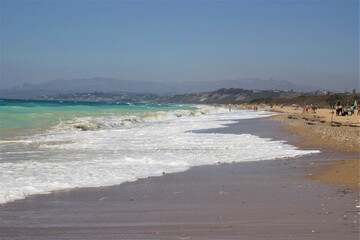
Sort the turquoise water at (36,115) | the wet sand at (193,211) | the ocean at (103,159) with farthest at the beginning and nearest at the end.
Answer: the turquoise water at (36,115)
the ocean at (103,159)
the wet sand at (193,211)

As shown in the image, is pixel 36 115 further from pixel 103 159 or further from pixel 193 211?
pixel 193 211

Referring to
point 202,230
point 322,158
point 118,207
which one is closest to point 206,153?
point 322,158

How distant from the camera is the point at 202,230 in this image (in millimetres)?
6098

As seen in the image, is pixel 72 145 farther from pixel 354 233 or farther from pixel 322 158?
pixel 354 233

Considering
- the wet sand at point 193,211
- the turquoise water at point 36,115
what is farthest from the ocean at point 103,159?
the turquoise water at point 36,115

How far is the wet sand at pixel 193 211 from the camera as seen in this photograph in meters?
6.00

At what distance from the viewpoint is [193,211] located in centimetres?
721

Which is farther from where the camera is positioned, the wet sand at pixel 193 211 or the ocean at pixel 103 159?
the ocean at pixel 103 159

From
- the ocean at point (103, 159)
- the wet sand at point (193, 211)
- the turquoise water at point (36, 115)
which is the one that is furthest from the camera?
the turquoise water at point (36, 115)

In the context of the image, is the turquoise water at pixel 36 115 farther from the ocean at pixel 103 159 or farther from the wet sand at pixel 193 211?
the wet sand at pixel 193 211

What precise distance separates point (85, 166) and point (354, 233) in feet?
24.6

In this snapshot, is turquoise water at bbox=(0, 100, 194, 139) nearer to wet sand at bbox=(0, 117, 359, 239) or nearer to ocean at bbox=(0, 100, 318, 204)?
ocean at bbox=(0, 100, 318, 204)

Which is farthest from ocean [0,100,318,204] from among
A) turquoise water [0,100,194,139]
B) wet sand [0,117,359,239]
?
turquoise water [0,100,194,139]

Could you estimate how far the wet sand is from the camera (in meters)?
6.00
